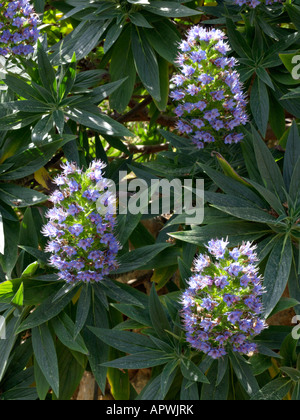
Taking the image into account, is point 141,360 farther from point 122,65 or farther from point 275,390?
point 122,65

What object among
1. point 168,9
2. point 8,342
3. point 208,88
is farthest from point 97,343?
point 168,9

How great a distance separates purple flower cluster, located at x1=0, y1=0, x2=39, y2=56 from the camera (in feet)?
7.79

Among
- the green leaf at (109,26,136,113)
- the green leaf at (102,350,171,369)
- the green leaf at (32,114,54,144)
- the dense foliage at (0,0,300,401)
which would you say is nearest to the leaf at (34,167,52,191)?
the dense foliage at (0,0,300,401)

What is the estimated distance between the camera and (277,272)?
81.0 inches

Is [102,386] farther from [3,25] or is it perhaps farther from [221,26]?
[221,26]

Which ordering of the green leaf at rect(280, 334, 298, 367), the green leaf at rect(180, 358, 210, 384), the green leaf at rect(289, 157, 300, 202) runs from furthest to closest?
the green leaf at rect(289, 157, 300, 202) < the green leaf at rect(280, 334, 298, 367) < the green leaf at rect(180, 358, 210, 384)

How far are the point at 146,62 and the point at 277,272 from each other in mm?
1257

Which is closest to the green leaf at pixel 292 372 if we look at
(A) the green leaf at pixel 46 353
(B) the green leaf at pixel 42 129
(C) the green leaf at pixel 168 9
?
(A) the green leaf at pixel 46 353

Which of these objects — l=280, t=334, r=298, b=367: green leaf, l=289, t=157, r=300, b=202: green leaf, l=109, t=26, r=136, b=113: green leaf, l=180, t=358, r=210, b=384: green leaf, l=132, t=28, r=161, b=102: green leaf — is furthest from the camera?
l=109, t=26, r=136, b=113: green leaf

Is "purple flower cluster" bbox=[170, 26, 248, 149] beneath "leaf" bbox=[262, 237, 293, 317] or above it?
above

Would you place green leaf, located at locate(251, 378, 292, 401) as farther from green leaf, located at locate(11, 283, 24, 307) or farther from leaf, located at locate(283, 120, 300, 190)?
green leaf, located at locate(11, 283, 24, 307)

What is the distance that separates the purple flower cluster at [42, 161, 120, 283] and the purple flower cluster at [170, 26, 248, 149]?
1.49 feet
